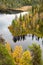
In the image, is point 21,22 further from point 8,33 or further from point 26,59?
point 26,59

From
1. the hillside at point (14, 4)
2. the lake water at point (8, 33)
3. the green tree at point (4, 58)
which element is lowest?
the lake water at point (8, 33)

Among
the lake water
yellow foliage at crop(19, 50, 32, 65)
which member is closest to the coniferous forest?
the lake water

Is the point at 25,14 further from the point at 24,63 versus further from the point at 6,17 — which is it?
the point at 24,63

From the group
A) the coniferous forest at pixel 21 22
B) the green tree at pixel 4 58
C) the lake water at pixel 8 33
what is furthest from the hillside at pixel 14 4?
the green tree at pixel 4 58

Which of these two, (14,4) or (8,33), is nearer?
(8,33)

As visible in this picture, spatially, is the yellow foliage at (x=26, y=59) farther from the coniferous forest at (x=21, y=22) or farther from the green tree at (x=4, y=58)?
the coniferous forest at (x=21, y=22)

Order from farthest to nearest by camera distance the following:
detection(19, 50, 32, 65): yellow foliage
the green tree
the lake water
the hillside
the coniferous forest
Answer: the hillside
the coniferous forest
the lake water
detection(19, 50, 32, 65): yellow foliage
the green tree

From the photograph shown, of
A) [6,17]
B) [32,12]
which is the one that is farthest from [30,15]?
[6,17]

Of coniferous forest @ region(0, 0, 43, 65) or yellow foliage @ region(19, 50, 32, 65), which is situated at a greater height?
yellow foliage @ region(19, 50, 32, 65)

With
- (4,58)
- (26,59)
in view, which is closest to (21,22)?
(26,59)

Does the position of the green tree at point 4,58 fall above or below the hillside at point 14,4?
above

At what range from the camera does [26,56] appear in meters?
15.2

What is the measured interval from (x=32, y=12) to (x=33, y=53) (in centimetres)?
1482

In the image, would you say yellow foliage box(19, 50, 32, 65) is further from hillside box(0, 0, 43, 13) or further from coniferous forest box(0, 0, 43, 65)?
hillside box(0, 0, 43, 13)
